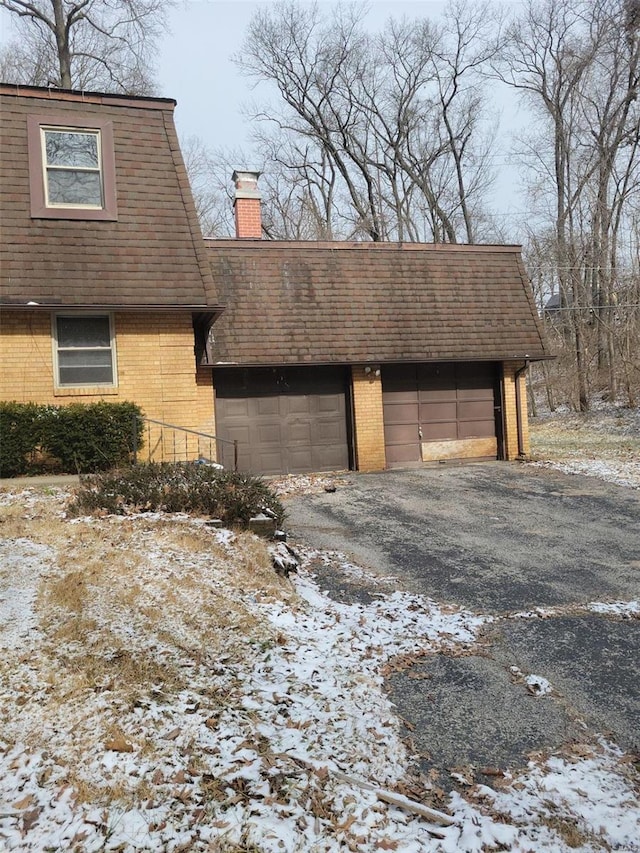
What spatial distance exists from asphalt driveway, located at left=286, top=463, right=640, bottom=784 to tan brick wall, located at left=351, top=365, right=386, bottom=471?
1.38 meters

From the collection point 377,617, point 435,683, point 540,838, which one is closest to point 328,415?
point 377,617

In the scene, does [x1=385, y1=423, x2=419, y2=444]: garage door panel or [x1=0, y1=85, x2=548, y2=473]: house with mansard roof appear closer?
[x1=0, y1=85, x2=548, y2=473]: house with mansard roof

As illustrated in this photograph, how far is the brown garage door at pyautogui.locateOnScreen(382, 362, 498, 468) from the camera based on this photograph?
14258 mm

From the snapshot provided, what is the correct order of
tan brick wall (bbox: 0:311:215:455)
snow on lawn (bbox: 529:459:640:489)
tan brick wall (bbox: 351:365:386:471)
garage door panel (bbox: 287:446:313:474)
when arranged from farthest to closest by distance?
1. tan brick wall (bbox: 351:365:386:471)
2. garage door panel (bbox: 287:446:313:474)
3. snow on lawn (bbox: 529:459:640:489)
4. tan brick wall (bbox: 0:311:215:455)

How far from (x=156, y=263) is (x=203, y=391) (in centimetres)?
276

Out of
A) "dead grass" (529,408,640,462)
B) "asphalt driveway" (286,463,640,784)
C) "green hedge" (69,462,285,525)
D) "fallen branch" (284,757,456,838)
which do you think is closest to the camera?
"fallen branch" (284,757,456,838)

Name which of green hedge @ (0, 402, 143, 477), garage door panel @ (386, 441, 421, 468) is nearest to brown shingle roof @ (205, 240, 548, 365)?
garage door panel @ (386, 441, 421, 468)

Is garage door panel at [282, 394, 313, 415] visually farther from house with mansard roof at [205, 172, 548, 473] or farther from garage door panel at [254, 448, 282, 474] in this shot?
garage door panel at [254, 448, 282, 474]

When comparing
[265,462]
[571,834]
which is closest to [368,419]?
[265,462]

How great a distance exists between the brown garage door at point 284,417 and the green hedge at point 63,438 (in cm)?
299

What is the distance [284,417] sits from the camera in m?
13.5

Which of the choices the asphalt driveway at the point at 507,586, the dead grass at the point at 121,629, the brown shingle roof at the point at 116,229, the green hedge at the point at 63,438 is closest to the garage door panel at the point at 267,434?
the asphalt driveway at the point at 507,586

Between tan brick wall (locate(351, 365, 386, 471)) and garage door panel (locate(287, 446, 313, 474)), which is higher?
tan brick wall (locate(351, 365, 386, 471))

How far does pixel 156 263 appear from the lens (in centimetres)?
1134
